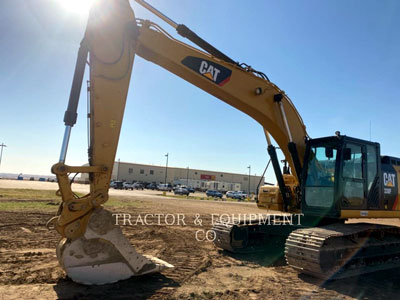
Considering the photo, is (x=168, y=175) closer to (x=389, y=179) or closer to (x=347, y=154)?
(x=389, y=179)

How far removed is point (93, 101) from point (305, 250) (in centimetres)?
473

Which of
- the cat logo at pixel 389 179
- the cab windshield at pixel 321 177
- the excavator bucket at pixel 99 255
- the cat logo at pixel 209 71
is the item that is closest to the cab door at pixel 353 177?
the cab windshield at pixel 321 177

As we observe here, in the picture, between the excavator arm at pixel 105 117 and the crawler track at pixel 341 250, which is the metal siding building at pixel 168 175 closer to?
the crawler track at pixel 341 250

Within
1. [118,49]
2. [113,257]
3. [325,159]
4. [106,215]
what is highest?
[118,49]

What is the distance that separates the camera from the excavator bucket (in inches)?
198

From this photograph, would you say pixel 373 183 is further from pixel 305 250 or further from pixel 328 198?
pixel 305 250

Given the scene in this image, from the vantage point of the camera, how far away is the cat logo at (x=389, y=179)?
25.5ft

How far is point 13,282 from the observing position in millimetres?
5406

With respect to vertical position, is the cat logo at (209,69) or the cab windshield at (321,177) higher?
the cat logo at (209,69)

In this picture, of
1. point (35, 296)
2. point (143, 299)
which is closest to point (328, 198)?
point (143, 299)

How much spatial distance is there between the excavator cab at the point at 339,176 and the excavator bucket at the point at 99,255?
165 inches

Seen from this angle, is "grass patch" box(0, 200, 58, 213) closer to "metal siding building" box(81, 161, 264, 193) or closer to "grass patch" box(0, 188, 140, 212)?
"grass patch" box(0, 188, 140, 212)

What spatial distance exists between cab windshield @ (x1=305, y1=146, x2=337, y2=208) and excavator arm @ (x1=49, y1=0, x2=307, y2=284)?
3.00 metres

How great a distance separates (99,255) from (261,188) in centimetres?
526
